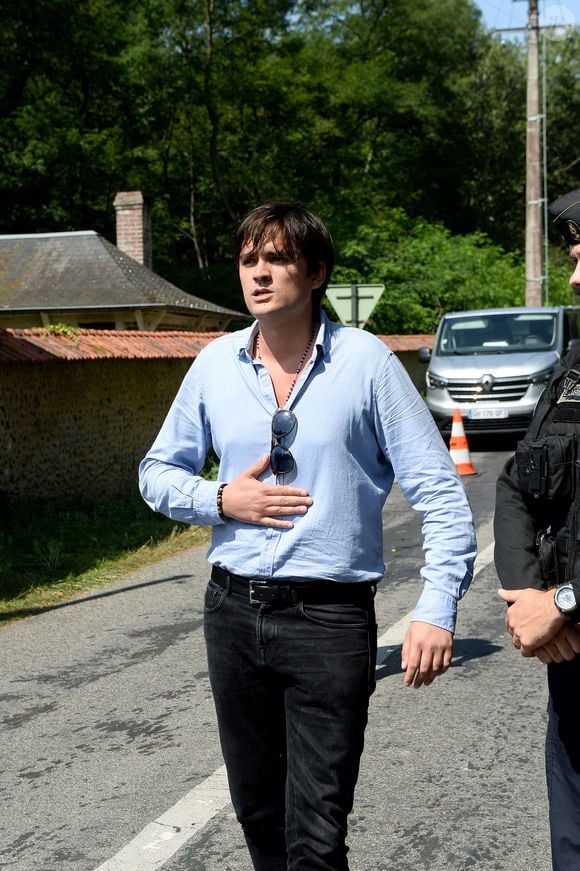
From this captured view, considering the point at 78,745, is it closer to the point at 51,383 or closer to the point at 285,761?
the point at 285,761

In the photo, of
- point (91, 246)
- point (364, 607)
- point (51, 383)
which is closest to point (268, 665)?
point (364, 607)

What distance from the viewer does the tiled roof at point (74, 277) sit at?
27891 millimetres

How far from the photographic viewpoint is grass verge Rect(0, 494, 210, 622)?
897 centimetres

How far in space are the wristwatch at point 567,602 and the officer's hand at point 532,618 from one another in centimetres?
1

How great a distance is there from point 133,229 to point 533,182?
1137 centimetres

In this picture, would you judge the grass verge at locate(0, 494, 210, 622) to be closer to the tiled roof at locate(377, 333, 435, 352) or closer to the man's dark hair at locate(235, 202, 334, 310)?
the man's dark hair at locate(235, 202, 334, 310)

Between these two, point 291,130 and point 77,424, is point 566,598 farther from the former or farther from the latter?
point 291,130

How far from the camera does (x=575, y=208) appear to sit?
8.82ft

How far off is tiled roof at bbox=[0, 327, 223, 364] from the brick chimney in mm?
15442

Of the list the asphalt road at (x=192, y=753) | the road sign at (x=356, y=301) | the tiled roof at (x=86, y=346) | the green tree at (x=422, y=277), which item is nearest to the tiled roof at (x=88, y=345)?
the tiled roof at (x=86, y=346)

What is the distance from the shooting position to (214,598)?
9.52 feet

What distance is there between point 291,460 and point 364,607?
0.40 meters

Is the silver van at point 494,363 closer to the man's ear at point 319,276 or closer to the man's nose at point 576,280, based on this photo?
the man's ear at point 319,276

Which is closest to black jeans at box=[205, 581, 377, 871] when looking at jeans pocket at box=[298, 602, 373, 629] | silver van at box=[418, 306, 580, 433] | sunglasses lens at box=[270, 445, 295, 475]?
jeans pocket at box=[298, 602, 373, 629]
